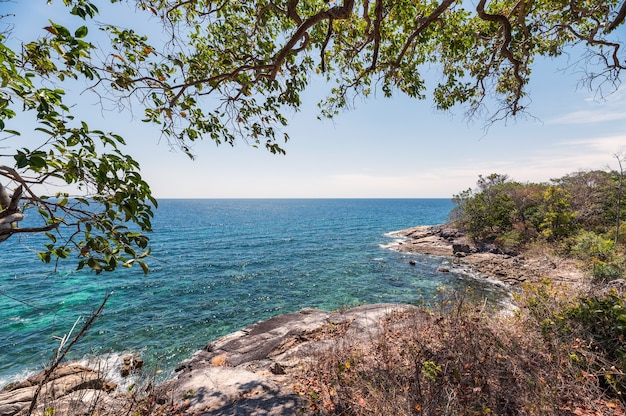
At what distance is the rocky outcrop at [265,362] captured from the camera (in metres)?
4.89

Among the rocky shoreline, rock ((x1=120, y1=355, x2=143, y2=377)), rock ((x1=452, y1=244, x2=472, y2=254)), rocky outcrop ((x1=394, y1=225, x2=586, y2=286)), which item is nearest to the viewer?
the rocky shoreline

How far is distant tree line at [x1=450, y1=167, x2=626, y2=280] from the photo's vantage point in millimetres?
20234

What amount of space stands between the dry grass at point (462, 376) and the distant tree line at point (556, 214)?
Result: 17.9 m

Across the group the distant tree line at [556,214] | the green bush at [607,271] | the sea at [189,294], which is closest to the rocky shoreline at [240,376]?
the green bush at [607,271]

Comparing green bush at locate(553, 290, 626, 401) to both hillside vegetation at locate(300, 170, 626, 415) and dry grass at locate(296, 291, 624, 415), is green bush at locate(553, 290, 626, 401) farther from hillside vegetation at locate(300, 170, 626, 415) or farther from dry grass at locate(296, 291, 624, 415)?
dry grass at locate(296, 291, 624, 415)

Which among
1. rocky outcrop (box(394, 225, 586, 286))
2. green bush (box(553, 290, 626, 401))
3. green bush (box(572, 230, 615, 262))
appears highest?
green bush (box(553, 290, 626, 401))

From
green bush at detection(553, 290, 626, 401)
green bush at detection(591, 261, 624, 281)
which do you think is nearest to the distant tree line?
green bush at detection(591, 261, 624, 281)

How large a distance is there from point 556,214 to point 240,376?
30.3 meters

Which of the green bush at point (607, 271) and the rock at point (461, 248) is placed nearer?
the green bush at point (607, 271)

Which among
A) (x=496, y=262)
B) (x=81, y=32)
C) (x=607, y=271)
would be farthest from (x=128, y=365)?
(x=496, y=262)

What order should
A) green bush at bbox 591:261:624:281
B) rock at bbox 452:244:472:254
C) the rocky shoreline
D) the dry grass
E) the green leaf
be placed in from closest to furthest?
Answer: the green leaf
the dry grass
the rocky shoreline
green bush at bbox 591:261:624:281
rock at bbox 452:244:472:254

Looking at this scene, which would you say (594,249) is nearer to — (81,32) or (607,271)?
(607,271)

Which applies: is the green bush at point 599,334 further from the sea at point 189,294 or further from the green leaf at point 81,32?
the green leaf at point 81,32

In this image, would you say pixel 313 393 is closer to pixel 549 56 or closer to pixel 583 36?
pixel 583 36
